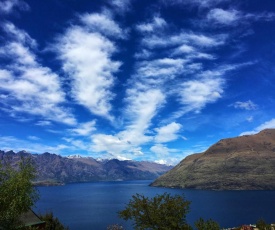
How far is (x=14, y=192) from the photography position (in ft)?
121

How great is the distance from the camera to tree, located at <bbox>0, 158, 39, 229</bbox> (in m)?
Answer: 35.3

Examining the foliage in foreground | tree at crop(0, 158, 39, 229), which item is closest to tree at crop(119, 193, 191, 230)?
the foliage in foreground

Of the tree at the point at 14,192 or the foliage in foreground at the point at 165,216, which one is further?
the foliage in foreground at the point at 165,216

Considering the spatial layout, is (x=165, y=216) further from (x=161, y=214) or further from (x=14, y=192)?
(x=14, y=192)

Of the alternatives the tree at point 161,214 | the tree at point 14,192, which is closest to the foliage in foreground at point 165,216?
the tree at point 161,214

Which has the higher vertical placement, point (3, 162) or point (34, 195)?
point (3, 162)

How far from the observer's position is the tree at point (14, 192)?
35312mm

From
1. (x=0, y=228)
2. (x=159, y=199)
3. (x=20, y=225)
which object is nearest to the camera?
(x=0, y=228)

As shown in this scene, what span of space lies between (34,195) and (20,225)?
469 centimetres

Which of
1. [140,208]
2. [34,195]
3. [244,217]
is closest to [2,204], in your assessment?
[34,195]

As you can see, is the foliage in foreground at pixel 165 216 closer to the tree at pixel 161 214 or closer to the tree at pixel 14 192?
the tree at pixel 161 214

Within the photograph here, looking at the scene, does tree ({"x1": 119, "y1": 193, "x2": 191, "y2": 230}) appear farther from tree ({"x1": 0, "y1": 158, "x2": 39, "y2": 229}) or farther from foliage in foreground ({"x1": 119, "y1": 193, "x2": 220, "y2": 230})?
tree ({"x1": 0, "y1": 158, "x2": 39, "y2": 229})

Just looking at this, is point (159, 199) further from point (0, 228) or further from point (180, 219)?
point (0, 228)

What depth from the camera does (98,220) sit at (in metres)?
190
